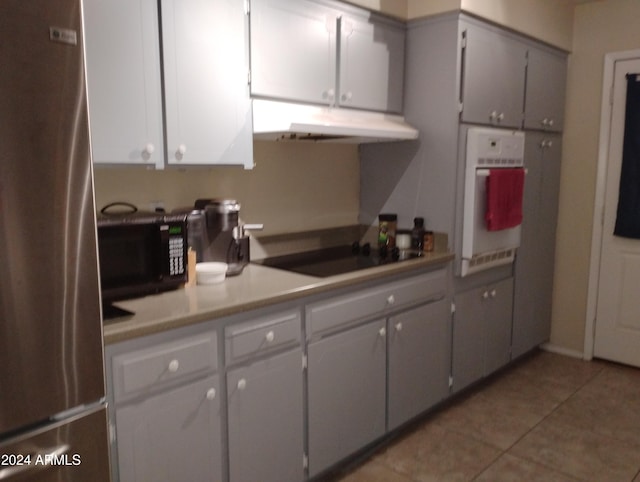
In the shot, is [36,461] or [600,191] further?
[600,191]

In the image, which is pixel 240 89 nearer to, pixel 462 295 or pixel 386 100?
pixel 386 100

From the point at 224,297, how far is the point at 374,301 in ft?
2.54

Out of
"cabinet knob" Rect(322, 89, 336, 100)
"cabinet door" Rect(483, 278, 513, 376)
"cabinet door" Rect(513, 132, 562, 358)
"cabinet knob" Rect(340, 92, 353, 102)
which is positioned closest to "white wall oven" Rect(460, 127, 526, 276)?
"cabinet door" Rect(483, 278, 513, 376)

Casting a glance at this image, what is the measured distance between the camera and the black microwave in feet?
6.15

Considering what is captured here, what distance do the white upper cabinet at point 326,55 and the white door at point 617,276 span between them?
1675 mm

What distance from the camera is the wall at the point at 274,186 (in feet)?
7.36

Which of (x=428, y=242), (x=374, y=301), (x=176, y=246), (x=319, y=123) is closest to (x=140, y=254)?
(x=176, y=246)

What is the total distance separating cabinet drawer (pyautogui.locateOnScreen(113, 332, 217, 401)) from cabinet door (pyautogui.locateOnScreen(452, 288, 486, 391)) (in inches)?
65.7

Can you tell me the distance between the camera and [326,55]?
2547 millimetres

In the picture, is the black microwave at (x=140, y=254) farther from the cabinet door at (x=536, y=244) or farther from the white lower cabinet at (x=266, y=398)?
the cabinet door at (x=536, y=244)

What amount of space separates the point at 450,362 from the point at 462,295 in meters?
0.38

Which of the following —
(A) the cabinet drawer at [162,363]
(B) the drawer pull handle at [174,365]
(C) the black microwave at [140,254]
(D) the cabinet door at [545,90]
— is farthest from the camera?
(D) the cabinet door at [545,90]

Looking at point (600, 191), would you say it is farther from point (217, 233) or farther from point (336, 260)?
point (217, 233)

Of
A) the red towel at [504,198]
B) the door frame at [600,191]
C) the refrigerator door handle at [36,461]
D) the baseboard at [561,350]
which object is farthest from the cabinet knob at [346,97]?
the baseboard at [561,350]
